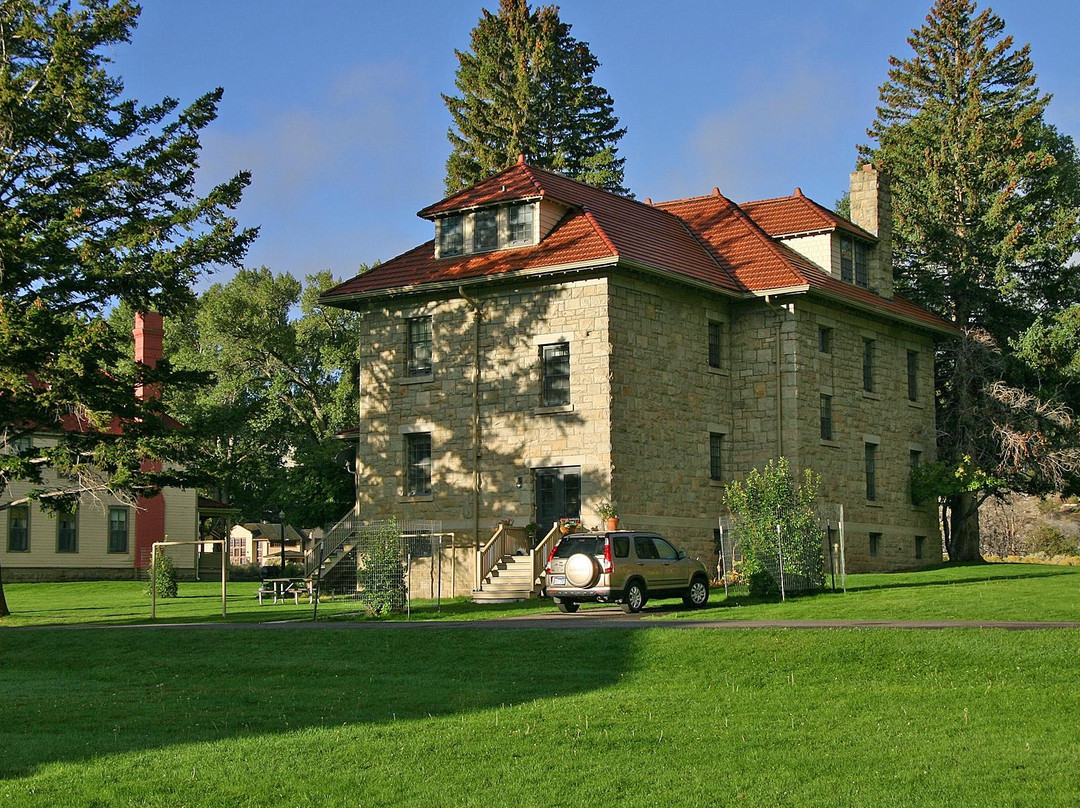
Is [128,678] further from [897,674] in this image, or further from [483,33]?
[483,33]

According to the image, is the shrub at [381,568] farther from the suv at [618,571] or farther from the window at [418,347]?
the window at [418,347]

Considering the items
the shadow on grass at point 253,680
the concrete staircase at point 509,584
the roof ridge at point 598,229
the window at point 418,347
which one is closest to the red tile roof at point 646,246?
the roof ridge at point 598,229

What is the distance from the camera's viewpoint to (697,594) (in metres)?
28.8

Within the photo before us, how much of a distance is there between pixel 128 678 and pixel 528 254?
18.8 m

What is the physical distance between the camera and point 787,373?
37375mm

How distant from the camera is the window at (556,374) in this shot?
3531cm

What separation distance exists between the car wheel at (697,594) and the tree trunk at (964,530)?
67.0 ft

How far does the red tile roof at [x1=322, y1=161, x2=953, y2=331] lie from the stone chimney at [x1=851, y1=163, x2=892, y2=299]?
27.3 inches

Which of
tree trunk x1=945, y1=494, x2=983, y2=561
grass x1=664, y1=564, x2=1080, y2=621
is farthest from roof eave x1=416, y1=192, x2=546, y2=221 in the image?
tree trunk x1=945, y1=494, x2=983, y2=561

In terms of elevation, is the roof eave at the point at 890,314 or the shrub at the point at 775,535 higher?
the roof eave at the point at 890,314

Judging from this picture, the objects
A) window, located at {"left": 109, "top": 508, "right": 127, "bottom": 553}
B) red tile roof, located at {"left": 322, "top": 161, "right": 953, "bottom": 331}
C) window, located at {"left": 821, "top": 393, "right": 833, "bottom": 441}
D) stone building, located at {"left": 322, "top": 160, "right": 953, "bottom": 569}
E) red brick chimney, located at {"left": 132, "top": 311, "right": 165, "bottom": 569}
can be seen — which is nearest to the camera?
stone building, located at {"left": 322, "top": 160, "right": 953, "bottom": 569}

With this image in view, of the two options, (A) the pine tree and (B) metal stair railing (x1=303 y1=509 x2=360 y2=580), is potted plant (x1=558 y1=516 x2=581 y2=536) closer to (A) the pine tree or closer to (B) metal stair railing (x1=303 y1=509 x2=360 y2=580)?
(B) metal stair railing (x1=303 y1=509 x2=360 y2=580)

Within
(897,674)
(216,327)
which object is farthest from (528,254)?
(216,327)

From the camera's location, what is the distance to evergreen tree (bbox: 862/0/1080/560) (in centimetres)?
4506
